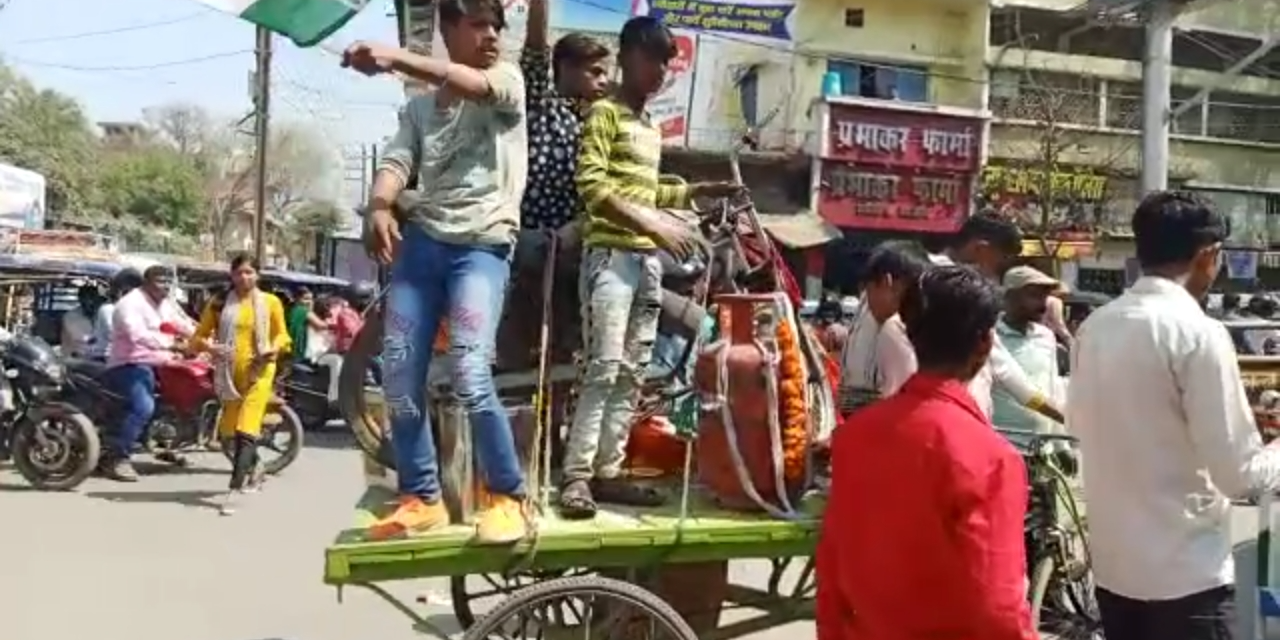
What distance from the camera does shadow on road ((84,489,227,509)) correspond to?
1013cm

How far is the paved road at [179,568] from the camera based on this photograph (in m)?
6.55

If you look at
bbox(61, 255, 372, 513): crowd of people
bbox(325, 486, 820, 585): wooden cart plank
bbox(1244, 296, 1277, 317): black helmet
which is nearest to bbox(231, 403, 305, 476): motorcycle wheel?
bbox(61, 255, 372, 513): crowd of people

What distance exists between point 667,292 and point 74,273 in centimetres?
1197

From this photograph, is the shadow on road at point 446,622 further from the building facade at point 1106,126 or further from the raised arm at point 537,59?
the building facade at point 1106,126

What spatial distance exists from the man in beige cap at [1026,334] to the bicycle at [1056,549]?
434 millimetres

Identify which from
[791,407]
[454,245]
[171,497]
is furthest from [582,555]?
[171,497]

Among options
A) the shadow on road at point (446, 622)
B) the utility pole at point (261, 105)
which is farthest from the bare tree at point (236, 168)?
the shadow on road at point (446, 622)

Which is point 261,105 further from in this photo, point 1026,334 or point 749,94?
point 1026,334

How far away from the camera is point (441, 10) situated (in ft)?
13.6

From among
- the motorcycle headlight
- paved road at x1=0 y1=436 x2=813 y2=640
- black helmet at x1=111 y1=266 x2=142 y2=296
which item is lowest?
paved road at x1=0 y1=436 x2=813 y2=640

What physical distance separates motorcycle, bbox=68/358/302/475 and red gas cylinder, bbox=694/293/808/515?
764 cm

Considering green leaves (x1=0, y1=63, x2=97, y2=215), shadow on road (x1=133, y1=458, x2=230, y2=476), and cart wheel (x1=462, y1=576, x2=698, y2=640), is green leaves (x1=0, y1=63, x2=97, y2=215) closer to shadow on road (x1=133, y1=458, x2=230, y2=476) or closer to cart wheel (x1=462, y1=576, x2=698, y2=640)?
shadow on road (x1=133, y1=458, x2=230, y2=476)

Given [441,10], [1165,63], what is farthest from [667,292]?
[1165,63]

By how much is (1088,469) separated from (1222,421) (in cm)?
42
